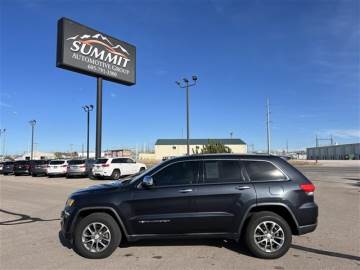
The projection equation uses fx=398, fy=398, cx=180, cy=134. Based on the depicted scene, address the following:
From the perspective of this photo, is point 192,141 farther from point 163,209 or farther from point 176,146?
point 163,209

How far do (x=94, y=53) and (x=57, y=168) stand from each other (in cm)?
1041

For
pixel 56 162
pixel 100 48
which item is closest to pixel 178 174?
pixel 56 162

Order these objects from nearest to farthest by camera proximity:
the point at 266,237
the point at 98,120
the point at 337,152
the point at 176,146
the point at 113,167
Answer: the point at 266,237
the point at 113,167
the point at 98,120
the point at 176,146
the point at 337,152

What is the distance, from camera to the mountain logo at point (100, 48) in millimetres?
33062

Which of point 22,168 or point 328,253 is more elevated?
point 22,168

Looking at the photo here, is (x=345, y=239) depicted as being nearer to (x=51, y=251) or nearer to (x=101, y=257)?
(x=101, y=257)

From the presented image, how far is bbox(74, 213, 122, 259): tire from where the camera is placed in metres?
6.53

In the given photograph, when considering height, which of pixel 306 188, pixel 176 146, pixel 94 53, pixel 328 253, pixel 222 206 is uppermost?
pixel 94 53

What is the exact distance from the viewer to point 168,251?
682 centimetres

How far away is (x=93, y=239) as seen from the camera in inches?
260

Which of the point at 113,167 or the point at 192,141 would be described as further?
the point at 192,141

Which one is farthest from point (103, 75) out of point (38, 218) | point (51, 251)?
point (51, 251)

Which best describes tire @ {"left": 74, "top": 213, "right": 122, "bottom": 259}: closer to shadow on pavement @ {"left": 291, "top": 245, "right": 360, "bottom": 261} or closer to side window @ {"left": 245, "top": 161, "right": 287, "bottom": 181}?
side window @ {"left": 245, "top": 161, "right": 287, "bottom": 181}

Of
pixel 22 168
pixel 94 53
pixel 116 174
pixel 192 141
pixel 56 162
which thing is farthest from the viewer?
pixel 192 141
